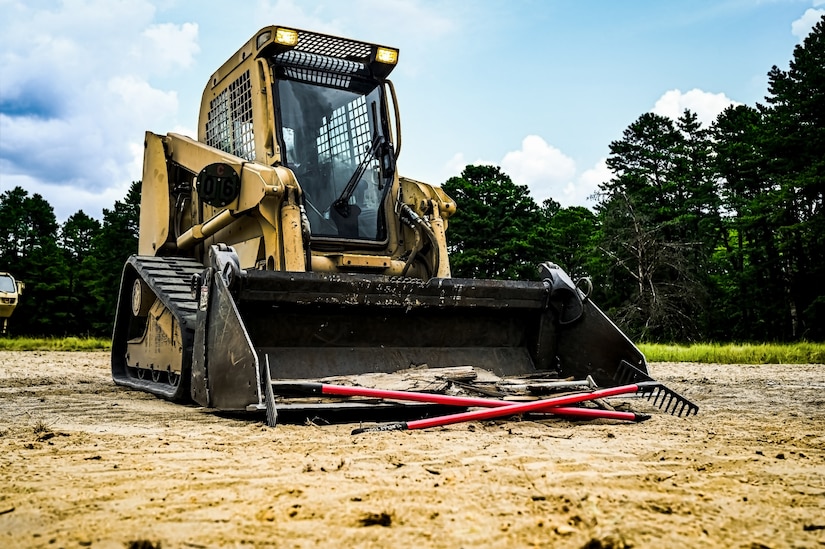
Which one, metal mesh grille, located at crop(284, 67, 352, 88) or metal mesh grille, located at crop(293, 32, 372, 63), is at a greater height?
metal mesh grille, located at crop(293, 32, 372, 63)

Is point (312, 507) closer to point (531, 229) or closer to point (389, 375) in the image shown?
point (389, 375)

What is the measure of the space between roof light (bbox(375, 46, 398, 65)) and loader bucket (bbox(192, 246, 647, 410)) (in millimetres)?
2379

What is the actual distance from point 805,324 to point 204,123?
1111 inches

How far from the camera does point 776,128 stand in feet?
99.5

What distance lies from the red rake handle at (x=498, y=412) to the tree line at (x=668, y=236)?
2454 cm

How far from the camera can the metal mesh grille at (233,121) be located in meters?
6.45

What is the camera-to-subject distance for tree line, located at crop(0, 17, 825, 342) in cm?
2941

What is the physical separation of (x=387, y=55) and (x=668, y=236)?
31616mm

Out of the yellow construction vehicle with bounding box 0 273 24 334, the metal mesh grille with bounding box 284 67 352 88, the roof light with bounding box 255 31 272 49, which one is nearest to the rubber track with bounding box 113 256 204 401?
the metal mesh grille with bounding box 284 67 352 88

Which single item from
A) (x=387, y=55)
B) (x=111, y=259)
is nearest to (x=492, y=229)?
(x=111, y=259)

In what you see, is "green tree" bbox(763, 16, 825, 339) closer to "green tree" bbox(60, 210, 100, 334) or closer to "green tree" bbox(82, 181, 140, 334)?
"green tree" bbox(82, 181, 140, 334)

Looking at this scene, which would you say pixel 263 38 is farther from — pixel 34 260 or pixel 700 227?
pixel 34 260

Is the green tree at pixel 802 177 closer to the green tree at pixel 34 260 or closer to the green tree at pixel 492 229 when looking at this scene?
the green tree at pixel 492 229

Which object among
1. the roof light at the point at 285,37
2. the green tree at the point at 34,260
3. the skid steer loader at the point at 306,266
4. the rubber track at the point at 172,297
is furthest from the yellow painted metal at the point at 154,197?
the green tree at the point at 34,260
